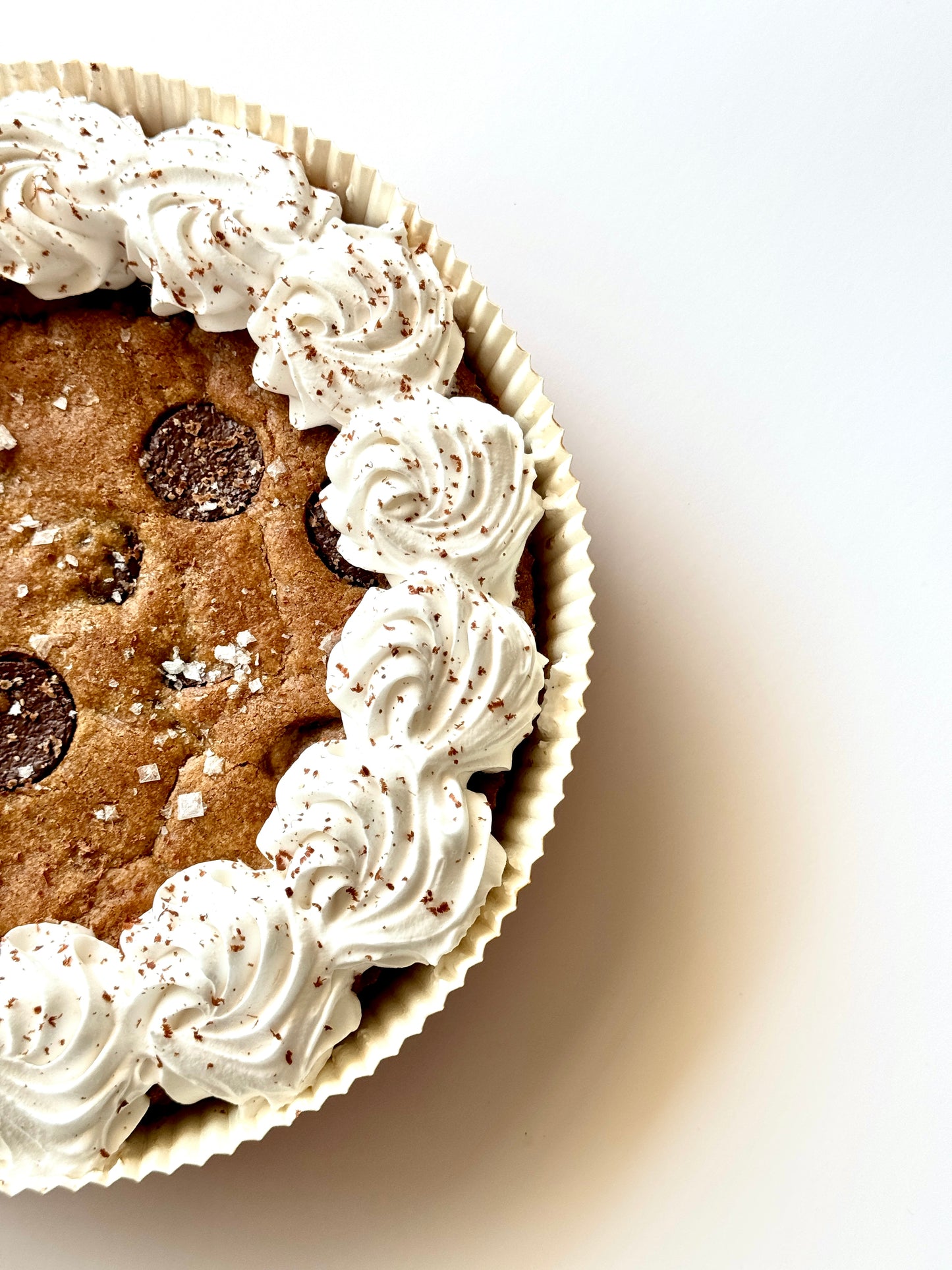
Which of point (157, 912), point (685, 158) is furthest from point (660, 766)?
point (685, 158)

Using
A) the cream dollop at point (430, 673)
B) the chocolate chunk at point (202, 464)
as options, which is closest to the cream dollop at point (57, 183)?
the chocolate chunk at point (202, 464)

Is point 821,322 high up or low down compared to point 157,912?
up

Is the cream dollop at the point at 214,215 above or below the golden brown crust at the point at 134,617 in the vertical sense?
above

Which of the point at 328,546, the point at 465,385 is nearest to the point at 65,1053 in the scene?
the point at 328,546

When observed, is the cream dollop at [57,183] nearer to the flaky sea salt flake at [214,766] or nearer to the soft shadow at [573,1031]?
the flaky sea salt flake at [214,766]

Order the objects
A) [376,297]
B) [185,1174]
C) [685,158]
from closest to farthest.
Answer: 1. [376,297]
2. [185,1174]
3. [685,158]

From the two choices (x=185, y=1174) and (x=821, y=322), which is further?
(x=821, y=322)

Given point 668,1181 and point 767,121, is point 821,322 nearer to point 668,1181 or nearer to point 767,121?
point 767,121
